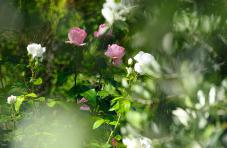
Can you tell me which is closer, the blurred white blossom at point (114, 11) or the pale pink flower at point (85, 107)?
the blurred white blossom at point (114, 11)

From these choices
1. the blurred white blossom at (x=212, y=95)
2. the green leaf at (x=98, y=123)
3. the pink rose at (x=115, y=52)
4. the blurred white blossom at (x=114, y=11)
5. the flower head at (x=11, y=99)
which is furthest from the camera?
the pink rose at (x=115, y=52)

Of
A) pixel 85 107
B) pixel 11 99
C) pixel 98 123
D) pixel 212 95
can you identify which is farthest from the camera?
pixel 85 107

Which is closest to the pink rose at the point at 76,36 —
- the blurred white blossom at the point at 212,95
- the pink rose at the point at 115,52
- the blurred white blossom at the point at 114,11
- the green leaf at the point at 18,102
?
the pink rose at the point at 115,52

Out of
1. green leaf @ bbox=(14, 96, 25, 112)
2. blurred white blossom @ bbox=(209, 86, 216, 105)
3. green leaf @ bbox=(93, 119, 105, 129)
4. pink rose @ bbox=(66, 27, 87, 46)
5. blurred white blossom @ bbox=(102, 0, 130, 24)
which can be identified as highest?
blurred white blossom @ bbox=(102, 0, 130, 24)

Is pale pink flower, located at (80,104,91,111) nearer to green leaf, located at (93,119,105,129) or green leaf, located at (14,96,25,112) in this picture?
green leaf, located at (93,119,105,129)

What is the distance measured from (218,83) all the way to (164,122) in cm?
30

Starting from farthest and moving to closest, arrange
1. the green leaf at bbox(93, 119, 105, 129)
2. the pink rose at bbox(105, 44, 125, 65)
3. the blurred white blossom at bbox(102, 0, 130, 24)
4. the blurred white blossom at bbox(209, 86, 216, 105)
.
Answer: the pink rose at bbox(105, 44, 125, 65)
the green leaf at bbox(93, 119, 105, 129)
the blurred white blossom at bbox(102, 0, 130, 24)
the blurred white blossom at bbox(209, 86, 216, 105)

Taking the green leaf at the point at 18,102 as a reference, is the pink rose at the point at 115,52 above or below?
above

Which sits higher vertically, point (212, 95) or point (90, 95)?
point (212, 95)

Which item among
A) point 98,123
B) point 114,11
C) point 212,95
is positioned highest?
point 114,11

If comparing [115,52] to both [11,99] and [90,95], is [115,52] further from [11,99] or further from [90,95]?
[11,99]

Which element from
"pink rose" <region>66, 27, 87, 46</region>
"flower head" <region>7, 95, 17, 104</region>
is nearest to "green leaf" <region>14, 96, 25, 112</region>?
"flower head" <region>7, 95, 17, 104</region>

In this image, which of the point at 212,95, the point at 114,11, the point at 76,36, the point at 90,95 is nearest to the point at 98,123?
the point at 90,95

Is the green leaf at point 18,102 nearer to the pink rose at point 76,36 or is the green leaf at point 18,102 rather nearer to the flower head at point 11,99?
the flower head at point 11,99
